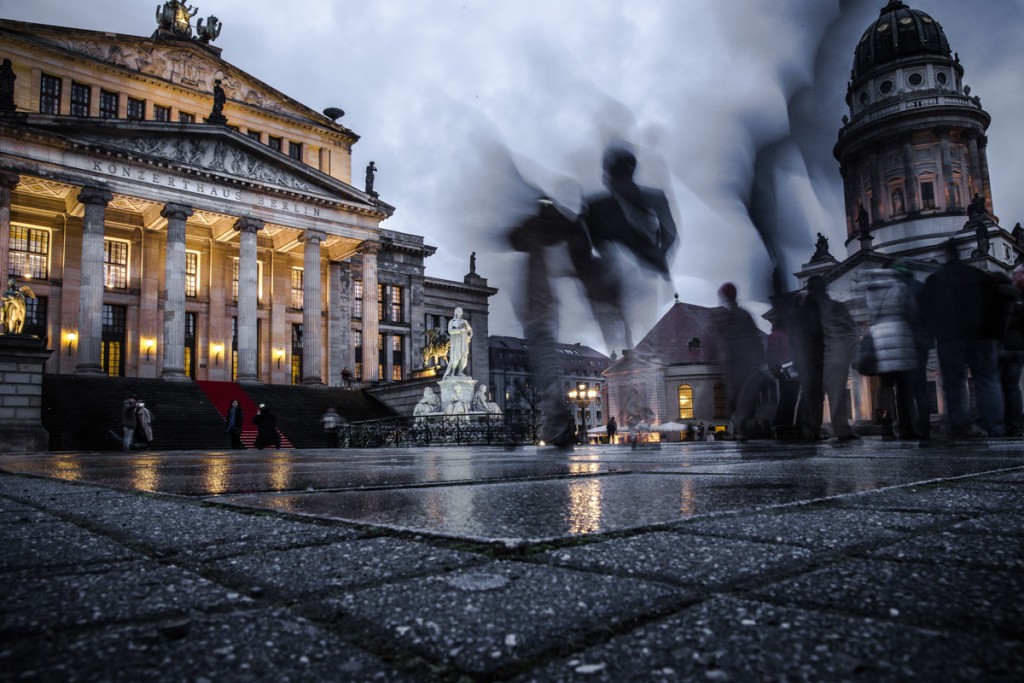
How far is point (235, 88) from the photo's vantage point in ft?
127

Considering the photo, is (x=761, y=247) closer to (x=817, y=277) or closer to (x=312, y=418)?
(x=817, y=277)

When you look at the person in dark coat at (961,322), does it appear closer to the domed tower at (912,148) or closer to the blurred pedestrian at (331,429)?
the blurred pedestrian at (331,429)

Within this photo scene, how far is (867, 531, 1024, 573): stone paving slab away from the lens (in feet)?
3.67

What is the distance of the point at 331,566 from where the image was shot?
120cm

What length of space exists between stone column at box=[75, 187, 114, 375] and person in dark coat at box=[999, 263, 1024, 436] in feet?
96.1

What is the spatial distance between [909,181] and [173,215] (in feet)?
168

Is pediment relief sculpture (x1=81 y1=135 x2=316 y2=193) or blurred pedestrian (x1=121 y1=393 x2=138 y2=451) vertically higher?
pediment relief sculpture (x1=81 y1=135 x2=316 y2=193)

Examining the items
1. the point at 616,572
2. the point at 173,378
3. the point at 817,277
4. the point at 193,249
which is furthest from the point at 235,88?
the point at 616,572

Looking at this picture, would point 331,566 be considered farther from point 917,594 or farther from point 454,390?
point 454,390

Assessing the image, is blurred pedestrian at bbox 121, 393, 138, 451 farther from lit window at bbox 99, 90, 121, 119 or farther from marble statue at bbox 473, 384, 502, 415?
lit window at bbox 99, 90, 121, 119

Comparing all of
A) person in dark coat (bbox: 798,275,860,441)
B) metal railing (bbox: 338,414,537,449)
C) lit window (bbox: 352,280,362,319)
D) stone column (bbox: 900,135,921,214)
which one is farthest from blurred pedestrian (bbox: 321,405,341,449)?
stone column (bbox: 900,135,921,214)

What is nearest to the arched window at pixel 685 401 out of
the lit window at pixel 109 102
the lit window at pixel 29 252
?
the lit window at pixel 109 102

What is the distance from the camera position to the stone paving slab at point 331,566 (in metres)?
1.08

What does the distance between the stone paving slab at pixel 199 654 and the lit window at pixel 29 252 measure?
3697 cm
